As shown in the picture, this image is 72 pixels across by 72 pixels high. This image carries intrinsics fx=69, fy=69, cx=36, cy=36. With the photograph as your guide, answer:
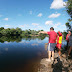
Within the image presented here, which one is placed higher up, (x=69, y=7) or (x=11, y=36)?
(x=69, y=7)

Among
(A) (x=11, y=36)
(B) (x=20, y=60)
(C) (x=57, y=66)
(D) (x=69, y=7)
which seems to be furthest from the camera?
(A) (x=11, y=36)

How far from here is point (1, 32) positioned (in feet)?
280

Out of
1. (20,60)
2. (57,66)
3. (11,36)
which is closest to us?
(57,66)

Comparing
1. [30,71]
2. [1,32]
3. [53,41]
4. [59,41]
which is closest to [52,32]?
[53,41]

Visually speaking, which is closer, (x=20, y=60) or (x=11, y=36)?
(x=20, y=60)

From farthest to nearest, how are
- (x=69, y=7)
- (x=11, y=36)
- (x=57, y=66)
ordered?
(x=11, y=36)
(x=69, y=7)
(x=57, y=66)

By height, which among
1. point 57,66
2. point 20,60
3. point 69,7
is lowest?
point 20,60

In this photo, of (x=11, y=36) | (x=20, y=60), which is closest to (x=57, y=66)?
(x=20, y=60)

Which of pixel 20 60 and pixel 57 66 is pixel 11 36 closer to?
pixel 20 60

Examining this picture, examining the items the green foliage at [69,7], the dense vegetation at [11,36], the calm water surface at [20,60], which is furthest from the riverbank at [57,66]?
the dense vegetation at [11,36]

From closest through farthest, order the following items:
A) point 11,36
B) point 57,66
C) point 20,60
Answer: point 57,66 < point 20,60 < point 11,36

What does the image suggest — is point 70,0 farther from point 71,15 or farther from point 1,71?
point 1,71

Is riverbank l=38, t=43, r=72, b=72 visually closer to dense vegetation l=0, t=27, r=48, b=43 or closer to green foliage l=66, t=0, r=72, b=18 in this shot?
green foliage l=66, t=0, r=72, b=18

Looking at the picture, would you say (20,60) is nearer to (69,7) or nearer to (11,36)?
(69,7)
